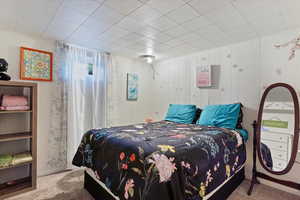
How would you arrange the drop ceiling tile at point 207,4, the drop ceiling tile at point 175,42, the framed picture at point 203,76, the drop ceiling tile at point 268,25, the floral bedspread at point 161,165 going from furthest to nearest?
the framed picture at point 203,76 → the drop ceiling tile at point 175,42 → the drop ceiling tile at point 268,25 → the drop ceiling tile at point 207,4 → the floral bedspread at point 161,165

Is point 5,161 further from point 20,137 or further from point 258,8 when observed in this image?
point 258,8

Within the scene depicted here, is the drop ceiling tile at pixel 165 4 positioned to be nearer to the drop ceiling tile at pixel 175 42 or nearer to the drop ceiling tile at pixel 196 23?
the drop ceiling tile at pixel 196 23

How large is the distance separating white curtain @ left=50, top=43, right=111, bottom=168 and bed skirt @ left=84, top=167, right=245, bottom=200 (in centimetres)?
94

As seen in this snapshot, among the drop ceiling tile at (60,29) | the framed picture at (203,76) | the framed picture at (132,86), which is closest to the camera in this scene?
the drop ceiling tile at (60,29)

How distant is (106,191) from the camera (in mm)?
1543

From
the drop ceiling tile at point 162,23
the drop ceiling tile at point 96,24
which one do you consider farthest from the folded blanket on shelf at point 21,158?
the drop ceiling tile at point 162,23

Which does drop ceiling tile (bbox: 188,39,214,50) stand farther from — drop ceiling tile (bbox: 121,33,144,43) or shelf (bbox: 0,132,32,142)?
shelf (bbox: 0,132,32,142)

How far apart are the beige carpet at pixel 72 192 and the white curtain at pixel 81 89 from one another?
447 mm

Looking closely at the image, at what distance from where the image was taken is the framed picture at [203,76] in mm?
2797

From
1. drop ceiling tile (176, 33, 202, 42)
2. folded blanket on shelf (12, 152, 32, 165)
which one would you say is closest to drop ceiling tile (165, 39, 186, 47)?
drop ceiling tile (176, 33, 202, 42)

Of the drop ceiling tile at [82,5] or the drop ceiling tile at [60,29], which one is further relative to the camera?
the drop ceiling tile at [60,29]

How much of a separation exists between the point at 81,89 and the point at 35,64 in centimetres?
77

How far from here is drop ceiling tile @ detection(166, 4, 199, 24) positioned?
5.24 ft

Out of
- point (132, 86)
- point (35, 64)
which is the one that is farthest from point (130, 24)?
point (132, 86)
